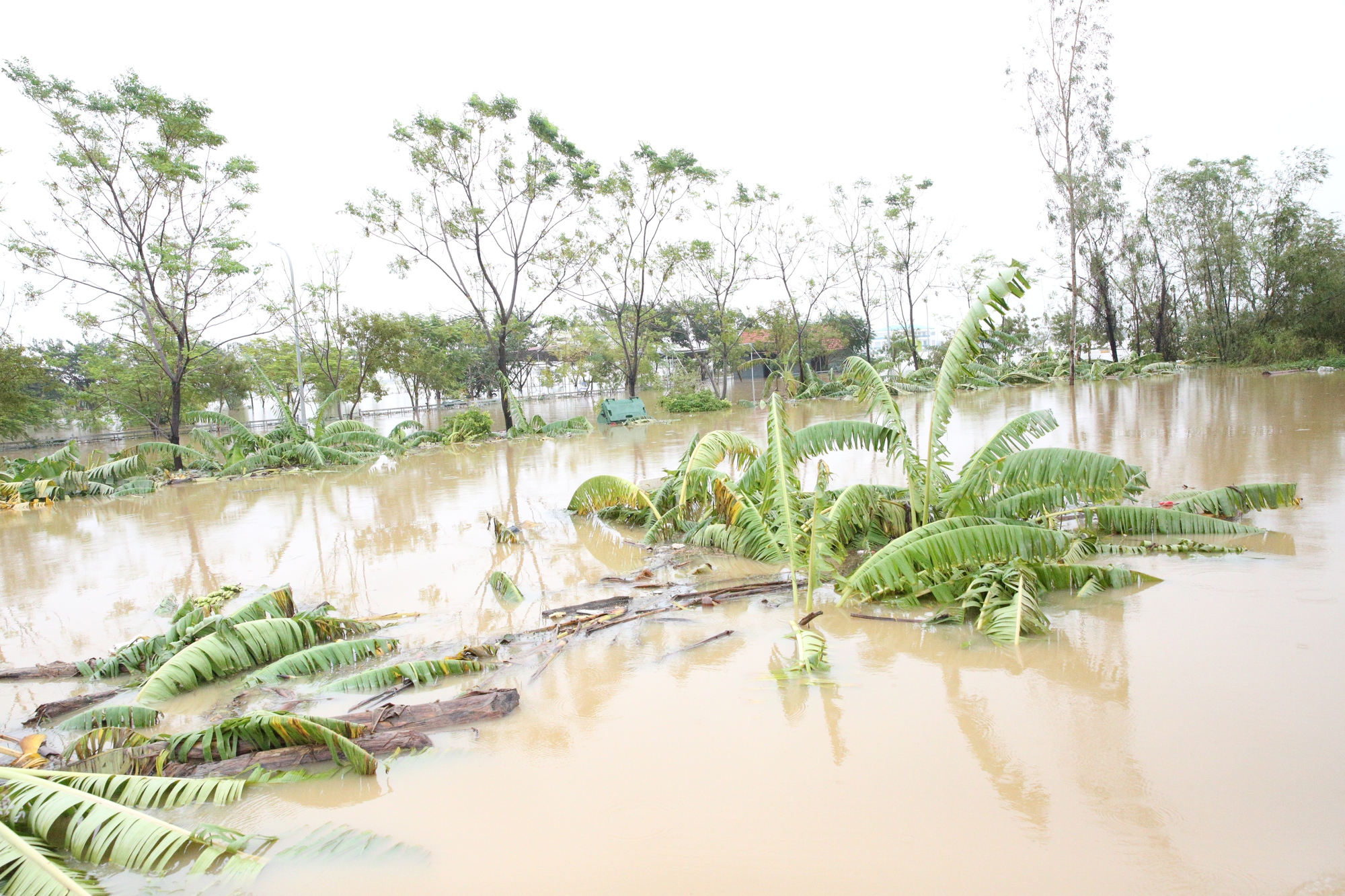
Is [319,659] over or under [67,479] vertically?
under

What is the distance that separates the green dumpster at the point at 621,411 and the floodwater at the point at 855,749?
55.9 feet

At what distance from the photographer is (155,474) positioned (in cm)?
1533

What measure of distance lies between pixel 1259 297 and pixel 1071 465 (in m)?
32.5

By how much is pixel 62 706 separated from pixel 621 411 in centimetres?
2002

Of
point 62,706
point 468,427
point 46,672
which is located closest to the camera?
point 62,706

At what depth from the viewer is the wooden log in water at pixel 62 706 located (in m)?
3.76

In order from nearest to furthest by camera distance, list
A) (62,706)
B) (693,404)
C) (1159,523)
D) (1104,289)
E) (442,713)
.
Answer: (442,713) → (62,706) → (1159,523) → (693,404) → (1104,289)

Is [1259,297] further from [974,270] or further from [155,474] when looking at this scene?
[155,474]

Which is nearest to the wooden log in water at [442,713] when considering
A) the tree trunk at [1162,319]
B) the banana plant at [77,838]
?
the banana plant at [77,838]

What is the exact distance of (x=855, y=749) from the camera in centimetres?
304

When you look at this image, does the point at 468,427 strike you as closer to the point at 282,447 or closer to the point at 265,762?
the point at 282,447

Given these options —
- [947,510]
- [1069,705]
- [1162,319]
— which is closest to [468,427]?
[947,510]

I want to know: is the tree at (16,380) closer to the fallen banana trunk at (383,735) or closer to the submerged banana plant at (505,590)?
the submerged banana plant at (505,590)

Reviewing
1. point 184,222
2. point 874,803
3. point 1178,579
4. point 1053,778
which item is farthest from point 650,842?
point 184,222
